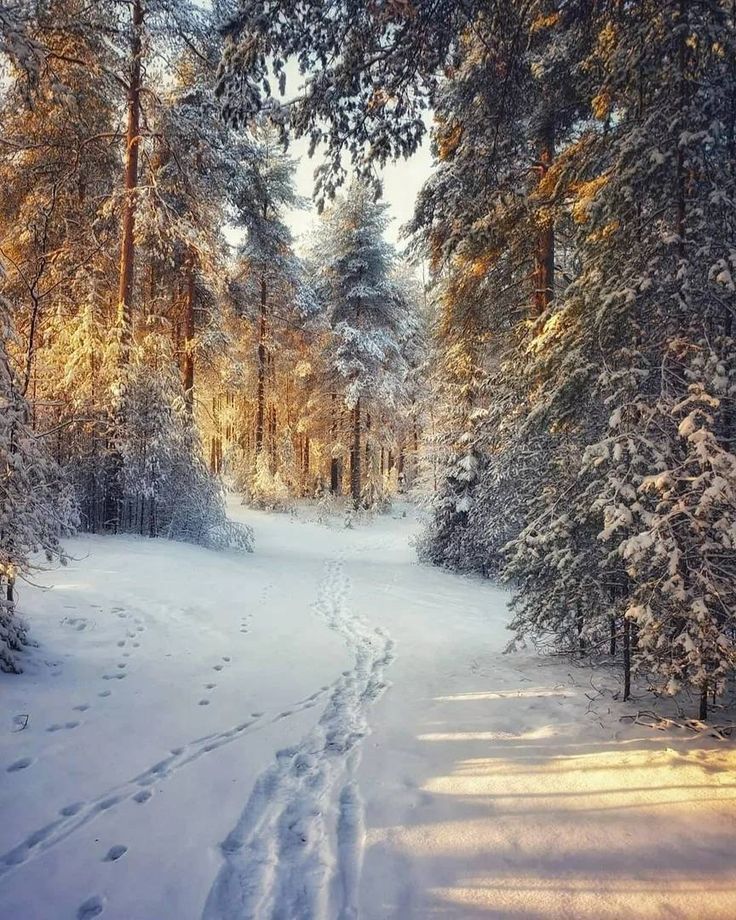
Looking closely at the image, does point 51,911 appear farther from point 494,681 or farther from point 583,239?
point 583,239

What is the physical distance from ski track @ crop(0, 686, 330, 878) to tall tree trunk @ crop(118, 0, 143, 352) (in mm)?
9190

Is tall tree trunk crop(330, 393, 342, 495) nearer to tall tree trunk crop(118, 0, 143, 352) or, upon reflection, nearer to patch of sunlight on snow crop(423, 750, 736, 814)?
tall tree trunk crop(118, 0, 143, 352)

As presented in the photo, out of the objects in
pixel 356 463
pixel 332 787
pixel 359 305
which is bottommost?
pixel 332 787

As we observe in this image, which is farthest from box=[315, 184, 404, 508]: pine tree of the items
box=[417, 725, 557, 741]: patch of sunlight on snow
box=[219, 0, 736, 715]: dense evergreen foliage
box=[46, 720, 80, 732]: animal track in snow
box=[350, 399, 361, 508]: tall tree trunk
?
box=[46, 720, 80, 732]: animal track in snow

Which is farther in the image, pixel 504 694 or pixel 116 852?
pixel 504 694

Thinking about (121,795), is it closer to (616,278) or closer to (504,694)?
(504,694)

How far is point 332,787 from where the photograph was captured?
317 centimetres

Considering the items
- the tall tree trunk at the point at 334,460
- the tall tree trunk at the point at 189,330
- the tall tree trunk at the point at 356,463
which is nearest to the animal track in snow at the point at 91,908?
the tall tree trunk at the point at 189,330

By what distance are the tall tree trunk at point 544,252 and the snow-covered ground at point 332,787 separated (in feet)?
18.0

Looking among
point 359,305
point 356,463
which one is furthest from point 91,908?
point 359,305

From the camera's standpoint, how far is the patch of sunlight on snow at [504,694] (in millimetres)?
4525

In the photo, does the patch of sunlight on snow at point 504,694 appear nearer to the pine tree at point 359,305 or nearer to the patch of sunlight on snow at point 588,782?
the patch of sunlight on snow at point 588,782

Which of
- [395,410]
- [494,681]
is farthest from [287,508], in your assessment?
[494,681]

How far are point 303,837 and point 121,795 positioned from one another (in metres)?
1.12
